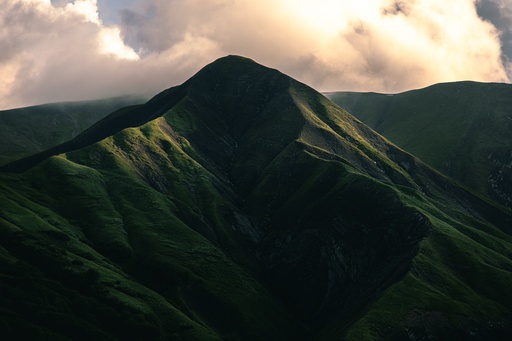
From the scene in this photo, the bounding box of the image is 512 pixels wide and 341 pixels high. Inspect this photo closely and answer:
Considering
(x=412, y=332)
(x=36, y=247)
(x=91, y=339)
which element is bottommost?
(x=91, y=339)

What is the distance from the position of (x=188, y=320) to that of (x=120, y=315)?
81.5 feet

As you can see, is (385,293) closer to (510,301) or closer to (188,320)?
(510,301)

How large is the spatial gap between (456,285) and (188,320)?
10238 cm

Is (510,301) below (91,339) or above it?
above

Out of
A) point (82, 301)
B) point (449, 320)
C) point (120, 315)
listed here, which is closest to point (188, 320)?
point (120, 315)

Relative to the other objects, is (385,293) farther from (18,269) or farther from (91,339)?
(18,269)

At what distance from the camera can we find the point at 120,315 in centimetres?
17912

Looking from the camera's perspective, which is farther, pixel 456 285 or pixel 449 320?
pixel 456 285

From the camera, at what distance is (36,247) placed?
196 metres

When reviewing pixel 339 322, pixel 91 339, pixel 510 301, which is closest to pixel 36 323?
pixel 91 339

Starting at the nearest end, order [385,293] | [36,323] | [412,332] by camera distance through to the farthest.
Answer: [36,323]
[412,332]
[385,293]

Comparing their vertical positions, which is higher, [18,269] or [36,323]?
[18,269]

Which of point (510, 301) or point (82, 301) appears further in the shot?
point (510, 301)

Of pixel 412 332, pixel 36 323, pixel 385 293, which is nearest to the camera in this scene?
pixel 36 323
